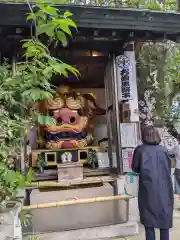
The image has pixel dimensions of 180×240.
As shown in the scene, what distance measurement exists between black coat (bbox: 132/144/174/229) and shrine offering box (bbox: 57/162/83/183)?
85.6 inches

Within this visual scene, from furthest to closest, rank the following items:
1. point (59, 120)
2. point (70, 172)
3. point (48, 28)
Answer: point (59, 120), point (70, 172), point (48, 28)

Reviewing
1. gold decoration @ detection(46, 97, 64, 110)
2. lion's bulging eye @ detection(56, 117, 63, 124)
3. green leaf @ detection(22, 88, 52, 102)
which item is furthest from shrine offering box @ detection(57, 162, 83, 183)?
green leaf @ detection(22, 88, 52, 102)

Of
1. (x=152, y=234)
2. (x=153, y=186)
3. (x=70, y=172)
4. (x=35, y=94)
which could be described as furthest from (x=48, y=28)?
(x=70, y=172)

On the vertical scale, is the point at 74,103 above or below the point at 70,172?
above

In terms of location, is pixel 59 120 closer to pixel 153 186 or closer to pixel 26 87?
pixel 153 186

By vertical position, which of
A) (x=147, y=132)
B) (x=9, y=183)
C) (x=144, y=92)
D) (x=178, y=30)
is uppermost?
(x=178, y=30)

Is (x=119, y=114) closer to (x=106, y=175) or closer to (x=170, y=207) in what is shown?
(x=106, y=175)

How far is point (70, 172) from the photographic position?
6391 millimetres

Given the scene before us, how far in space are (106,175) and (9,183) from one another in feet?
12.4

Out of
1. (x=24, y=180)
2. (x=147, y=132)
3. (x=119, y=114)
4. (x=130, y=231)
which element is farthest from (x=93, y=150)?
(x=24, y=180)

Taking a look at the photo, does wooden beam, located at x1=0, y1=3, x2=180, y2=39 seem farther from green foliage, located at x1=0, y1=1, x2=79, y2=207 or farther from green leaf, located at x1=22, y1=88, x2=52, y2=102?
green leaf, located at x1=22, y1=88, x2=52, y2=102

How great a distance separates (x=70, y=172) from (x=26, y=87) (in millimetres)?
3616

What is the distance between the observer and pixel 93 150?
7.09m

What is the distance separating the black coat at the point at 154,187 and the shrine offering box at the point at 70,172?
218 centimetres
